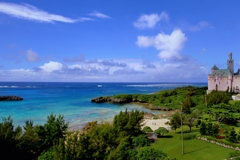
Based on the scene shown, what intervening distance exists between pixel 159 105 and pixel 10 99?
57675 millimetres

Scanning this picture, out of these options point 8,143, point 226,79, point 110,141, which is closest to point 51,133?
point 8,143

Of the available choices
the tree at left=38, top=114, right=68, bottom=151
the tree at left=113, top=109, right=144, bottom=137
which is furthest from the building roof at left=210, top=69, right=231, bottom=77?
the tree at left=38, top=114, right=68, bottom=151

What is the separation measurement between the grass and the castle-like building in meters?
47.5

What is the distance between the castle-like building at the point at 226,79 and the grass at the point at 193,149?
1872 inches

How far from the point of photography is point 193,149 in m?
21.8

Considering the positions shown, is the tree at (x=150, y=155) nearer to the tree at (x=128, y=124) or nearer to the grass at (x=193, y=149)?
the grass at (x=193, y=149)

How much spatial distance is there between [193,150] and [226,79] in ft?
172

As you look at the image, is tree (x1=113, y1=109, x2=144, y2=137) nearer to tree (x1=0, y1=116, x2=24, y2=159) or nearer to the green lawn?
the green lawn

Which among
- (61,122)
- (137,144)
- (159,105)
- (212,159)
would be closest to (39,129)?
(61,122)

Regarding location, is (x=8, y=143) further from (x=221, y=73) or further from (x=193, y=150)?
(x=221, y=73)

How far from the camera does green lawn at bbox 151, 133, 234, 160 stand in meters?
19.6

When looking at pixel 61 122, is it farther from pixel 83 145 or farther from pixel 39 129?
pixel 83 145

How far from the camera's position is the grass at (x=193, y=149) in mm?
19609

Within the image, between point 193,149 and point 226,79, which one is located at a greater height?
point 226,79
